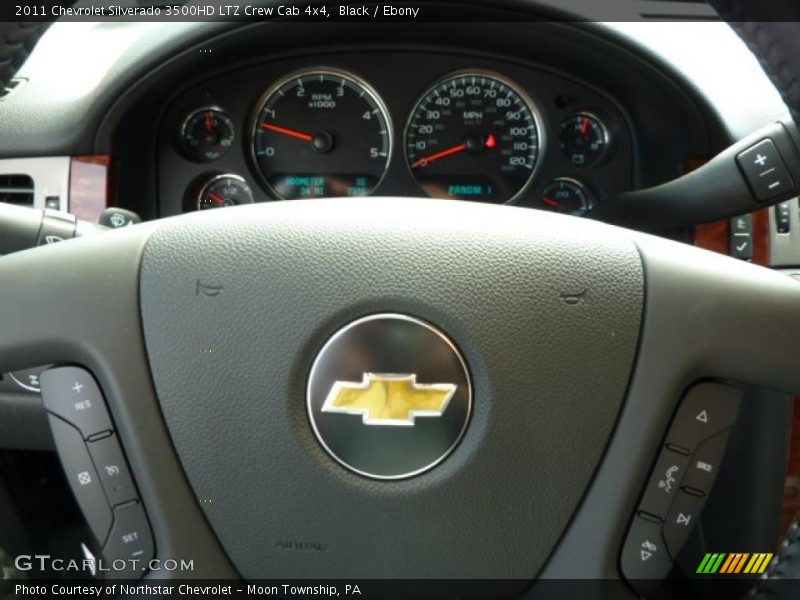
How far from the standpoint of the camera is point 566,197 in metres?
2.74

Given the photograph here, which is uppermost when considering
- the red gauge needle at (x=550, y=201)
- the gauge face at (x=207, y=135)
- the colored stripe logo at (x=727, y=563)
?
the gauge face at (x=207, y=135)

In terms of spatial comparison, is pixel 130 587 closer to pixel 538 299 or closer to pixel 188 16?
pixel 538 299

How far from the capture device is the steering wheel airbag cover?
0.95 m

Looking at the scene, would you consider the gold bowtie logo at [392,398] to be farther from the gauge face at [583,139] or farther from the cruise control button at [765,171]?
the gauge face at [583,139]

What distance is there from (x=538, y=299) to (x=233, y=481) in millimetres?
314

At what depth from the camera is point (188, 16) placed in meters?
2.37

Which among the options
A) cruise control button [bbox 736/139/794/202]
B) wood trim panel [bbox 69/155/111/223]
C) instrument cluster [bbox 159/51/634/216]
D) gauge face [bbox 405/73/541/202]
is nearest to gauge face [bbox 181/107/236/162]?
instrument cluster [bbox 159/51/634/216]

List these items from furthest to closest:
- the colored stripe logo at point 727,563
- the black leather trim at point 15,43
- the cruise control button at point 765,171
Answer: the colored stripe logo at point 727,563, the cruise control button at point 765,171, the black leather trim at point 15,43

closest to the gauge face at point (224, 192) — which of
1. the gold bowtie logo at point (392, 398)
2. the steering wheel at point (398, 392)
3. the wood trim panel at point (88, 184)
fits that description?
the wood trim panel at point (88, 184)

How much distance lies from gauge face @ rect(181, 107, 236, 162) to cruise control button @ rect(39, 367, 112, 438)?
1.77 m

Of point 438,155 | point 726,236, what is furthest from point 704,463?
point 438,155

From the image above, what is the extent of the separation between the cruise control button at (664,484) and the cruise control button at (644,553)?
0.5 inches

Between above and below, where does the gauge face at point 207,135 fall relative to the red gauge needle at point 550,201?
above

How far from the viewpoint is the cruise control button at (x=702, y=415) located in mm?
964
